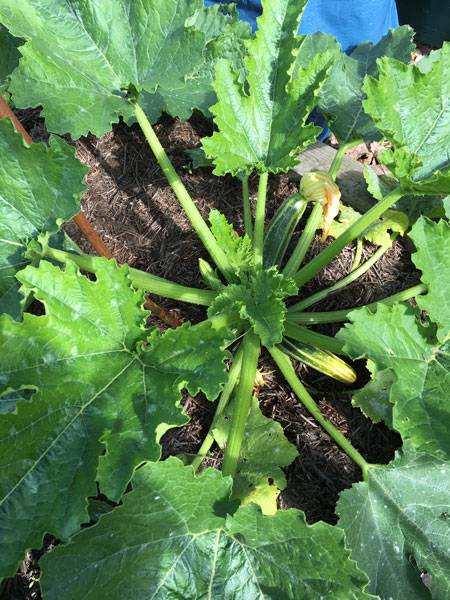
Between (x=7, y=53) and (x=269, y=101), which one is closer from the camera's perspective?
(x=269, y=101)

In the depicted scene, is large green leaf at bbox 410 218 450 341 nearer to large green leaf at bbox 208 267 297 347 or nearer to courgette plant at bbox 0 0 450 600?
courgette plant at bbox 0 0 450 600

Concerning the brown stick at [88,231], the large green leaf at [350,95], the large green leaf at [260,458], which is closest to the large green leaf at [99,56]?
the brown stick at [88,231]

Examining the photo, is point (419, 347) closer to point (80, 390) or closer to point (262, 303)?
point (262, 303)

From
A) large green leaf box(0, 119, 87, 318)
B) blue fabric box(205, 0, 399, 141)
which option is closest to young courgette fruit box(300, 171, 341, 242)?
blue fabric box(205, 0, 399, 141)

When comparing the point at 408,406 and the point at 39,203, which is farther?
the point at 39,203

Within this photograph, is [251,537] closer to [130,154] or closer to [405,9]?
[130,154]

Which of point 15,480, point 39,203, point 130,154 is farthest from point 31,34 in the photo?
point 15,480

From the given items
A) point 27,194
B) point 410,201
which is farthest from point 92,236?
point 410,201
